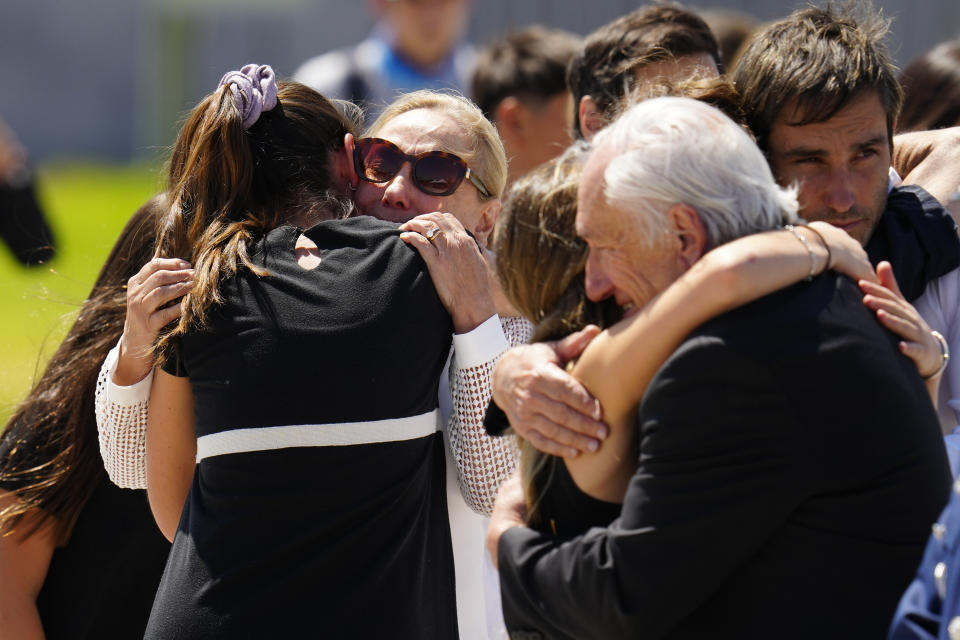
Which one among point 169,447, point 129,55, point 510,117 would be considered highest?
point 169,447

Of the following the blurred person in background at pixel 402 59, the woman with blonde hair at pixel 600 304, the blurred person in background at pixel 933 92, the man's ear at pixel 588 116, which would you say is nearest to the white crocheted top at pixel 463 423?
the woman with blonde hair at pixel 600 304

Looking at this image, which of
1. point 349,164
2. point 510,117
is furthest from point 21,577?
point 510,117

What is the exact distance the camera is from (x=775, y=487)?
1.49 m

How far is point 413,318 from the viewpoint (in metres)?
2.05

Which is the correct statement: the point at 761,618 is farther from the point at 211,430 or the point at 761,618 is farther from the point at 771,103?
the point at 771,103

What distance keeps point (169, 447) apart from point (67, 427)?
41 cm

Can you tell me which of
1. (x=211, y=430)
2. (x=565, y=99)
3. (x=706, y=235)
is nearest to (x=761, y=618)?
(x=706, y=235)

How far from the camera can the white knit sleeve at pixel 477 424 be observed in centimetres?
214

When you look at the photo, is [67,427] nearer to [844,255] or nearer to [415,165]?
[415,165]

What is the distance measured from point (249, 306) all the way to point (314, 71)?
3639mm

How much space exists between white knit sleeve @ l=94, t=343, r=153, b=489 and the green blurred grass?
1.31 ft

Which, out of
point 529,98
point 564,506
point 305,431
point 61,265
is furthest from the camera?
point 529,98

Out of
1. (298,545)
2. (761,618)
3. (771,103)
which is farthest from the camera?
(771,103)

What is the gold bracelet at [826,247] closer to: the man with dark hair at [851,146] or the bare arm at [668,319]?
the bare arm at [668,319]
